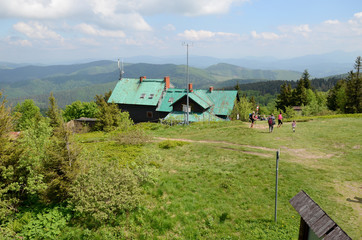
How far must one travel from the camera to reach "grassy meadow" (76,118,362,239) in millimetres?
10281

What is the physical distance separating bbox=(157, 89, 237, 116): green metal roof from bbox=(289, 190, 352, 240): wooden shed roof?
128ft

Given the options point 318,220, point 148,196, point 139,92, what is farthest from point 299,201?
point 139,92

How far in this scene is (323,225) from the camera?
4.37m

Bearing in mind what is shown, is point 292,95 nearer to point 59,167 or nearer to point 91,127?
point 91,127

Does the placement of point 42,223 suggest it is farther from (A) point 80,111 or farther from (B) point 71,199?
(A) point 80,111

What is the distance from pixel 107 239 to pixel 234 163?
9972 mm

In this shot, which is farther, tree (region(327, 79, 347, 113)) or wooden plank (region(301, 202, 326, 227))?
tree (region(327, 79, 347, 113))

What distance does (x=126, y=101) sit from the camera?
49.6 meters

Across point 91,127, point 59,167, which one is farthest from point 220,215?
point 91,127

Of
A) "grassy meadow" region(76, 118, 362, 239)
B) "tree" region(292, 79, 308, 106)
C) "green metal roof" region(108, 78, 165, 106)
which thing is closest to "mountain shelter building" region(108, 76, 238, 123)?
"green metal roof" region(108, 78, 165, 106)

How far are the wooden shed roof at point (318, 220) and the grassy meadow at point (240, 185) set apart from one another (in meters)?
5.60

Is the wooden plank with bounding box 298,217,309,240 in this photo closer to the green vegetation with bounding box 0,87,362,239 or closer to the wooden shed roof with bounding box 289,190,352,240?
the wooden shed roof with bounding box 289,190,352,240

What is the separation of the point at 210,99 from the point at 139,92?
15.9 m

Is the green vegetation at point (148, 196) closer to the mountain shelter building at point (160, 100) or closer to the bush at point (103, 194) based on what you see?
the bush at point (103, 194)
